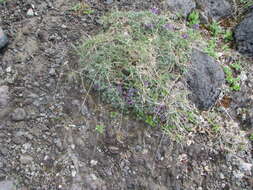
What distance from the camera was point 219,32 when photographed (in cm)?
379

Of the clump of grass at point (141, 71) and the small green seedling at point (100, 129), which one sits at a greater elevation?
the clump of grass at point (141, 71)

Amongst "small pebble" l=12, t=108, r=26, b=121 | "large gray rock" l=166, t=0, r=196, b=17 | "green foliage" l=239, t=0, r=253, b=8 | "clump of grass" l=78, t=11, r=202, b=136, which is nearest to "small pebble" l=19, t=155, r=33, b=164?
"small pebble" l=12, t=108, r=26, b=121

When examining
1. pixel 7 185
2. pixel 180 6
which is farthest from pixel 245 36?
pixel 7 185

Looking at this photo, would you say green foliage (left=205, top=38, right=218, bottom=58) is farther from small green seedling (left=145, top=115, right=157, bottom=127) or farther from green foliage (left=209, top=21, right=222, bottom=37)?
small green seedling (left=145, top=115, right=157, bottom=127)

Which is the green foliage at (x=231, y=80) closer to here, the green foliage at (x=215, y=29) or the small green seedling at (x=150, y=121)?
the green foliage at (x=215, y=29)

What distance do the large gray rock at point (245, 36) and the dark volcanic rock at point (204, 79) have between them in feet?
2.18

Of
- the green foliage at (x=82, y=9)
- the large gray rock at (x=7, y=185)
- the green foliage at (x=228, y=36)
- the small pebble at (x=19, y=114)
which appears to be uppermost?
the green foliage at (x=82, y=9)

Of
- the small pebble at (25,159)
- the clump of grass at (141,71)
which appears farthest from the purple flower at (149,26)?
the small pebble at (25,159)

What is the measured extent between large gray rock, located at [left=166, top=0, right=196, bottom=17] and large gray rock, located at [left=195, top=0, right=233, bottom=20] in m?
0.23

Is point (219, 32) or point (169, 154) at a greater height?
point (219, 32)

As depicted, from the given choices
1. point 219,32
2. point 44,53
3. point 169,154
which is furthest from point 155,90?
point 219,32

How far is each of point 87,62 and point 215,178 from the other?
5.23 ft

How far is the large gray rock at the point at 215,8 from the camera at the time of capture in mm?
3911

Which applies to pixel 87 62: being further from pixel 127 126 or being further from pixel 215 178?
pixel 215 178
